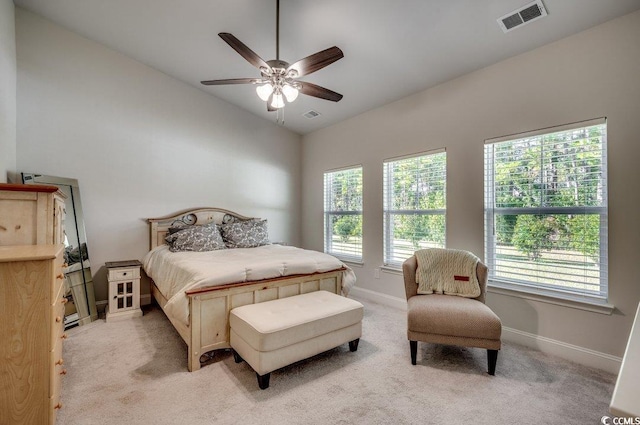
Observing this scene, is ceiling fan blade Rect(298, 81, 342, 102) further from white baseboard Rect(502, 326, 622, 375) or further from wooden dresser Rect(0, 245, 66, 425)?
white baseboard Rect(502, 326, 622, 375)

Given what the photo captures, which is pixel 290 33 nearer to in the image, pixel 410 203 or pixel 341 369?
pixel 410 203

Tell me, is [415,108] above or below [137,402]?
above

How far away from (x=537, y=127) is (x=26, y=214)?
4.03 meters

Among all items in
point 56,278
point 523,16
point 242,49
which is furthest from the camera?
point 523,16

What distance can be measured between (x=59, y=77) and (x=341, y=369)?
4377 mm

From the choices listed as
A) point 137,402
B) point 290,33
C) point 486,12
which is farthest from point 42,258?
point 486,12

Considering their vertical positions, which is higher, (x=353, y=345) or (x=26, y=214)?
(x=26, y=214)

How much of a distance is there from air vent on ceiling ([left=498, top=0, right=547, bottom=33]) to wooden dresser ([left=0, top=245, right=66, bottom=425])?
11.0ft

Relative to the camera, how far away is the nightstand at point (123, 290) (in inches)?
130

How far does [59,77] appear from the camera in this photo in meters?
3.35

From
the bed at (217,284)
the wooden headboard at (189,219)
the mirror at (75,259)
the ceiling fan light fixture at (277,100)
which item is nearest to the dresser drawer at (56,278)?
the bed at (217,284)

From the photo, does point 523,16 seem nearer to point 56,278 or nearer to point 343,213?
point 343,213

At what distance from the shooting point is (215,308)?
234 centimetres

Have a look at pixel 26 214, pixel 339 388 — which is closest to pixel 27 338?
pixel 26 214
